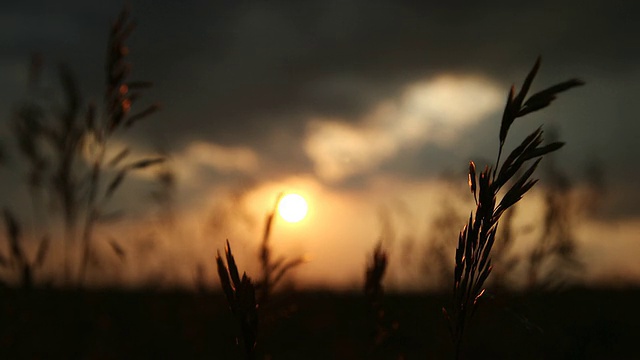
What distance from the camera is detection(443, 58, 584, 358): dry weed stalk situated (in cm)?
119

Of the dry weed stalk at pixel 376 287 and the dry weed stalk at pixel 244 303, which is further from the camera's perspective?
the dry weed stalk at pixel 376 287

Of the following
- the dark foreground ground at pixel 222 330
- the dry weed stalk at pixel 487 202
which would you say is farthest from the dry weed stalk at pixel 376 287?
Answer: the dark foreground ground at pixel 222 330

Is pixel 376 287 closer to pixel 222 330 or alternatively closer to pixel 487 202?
pixel 487 202

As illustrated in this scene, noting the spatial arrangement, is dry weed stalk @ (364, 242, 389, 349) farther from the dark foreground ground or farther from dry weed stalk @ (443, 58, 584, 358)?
the dark foreground ground

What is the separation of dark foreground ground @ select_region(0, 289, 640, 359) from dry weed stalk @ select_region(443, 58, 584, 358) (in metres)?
1.30

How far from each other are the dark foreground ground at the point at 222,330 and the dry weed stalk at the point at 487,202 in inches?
51.0

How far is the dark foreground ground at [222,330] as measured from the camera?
11.1ft

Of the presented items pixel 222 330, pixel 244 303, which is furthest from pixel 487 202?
pixel 222 330

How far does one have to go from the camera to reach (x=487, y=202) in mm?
1220

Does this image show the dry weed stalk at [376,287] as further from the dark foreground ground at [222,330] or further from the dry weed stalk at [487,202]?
the dark foreground ground at [222,330]

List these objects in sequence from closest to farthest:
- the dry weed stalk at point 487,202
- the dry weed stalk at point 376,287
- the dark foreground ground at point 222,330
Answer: the dry weed stalk at point 487,202
the dry weed stalk at point 376,287
the dark foreground ground at point 222,330

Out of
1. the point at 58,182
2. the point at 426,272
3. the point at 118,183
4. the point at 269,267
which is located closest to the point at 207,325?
the point at 426,272

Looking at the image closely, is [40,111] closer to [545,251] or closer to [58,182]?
[58,182]

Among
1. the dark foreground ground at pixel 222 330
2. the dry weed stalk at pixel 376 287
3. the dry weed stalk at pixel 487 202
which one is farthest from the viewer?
the dark foreground ground at pixel 222 330
